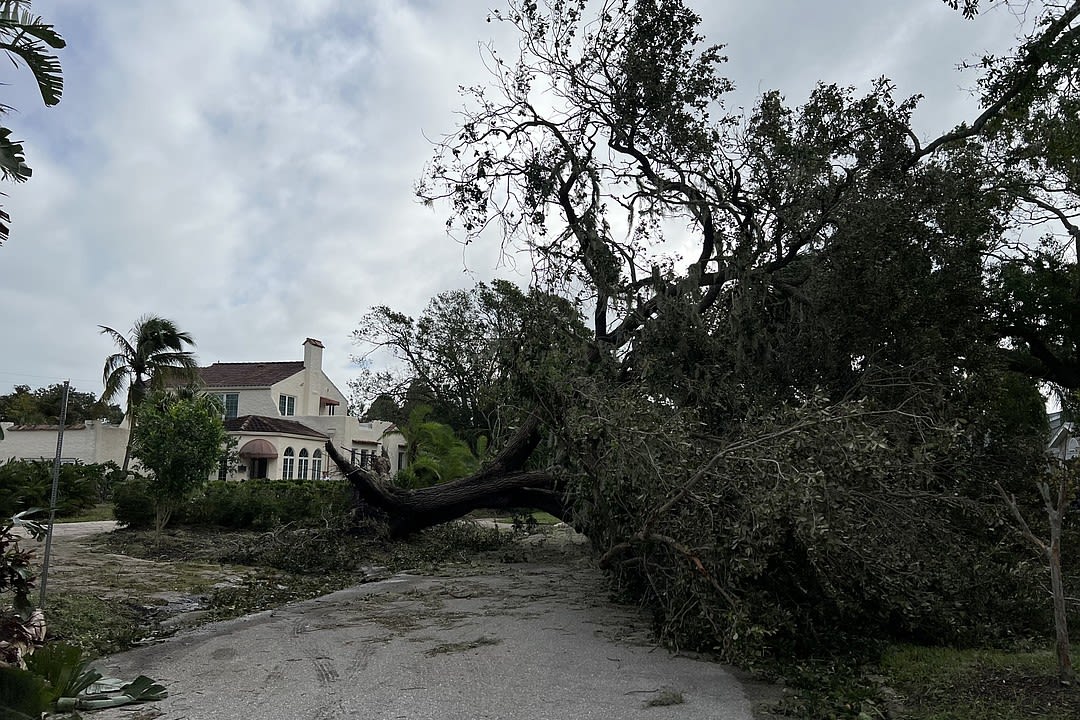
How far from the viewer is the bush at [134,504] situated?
578 inches

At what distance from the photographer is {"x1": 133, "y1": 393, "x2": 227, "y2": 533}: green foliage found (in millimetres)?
13789

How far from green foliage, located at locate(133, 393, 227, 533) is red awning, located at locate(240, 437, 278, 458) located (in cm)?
1420

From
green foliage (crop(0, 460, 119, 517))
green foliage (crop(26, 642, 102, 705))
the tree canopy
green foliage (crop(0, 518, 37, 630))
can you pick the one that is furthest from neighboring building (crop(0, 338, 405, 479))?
green foliage (crop(0, 518, 37, 630))

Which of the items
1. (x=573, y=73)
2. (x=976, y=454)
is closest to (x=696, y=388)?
(x=976, y=454)

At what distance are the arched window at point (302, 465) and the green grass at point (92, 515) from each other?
33.9 feet

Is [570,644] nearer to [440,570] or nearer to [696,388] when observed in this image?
[696,388]

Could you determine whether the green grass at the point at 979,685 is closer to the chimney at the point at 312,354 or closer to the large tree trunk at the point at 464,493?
the large tree trunk at the point at 464,493

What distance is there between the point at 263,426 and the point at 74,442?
19.5ft

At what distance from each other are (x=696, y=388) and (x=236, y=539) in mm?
9615

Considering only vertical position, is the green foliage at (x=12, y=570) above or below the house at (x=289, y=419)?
below

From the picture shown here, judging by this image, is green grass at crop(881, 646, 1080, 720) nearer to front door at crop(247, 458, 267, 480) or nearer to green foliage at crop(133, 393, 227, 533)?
green foliage at crop(133, 393, 227, 533)

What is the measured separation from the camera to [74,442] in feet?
86.3

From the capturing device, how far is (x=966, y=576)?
22.2 ft

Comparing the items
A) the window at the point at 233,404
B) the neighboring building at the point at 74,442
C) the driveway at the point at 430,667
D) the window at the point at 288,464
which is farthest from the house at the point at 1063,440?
the window at the point at 233,404
